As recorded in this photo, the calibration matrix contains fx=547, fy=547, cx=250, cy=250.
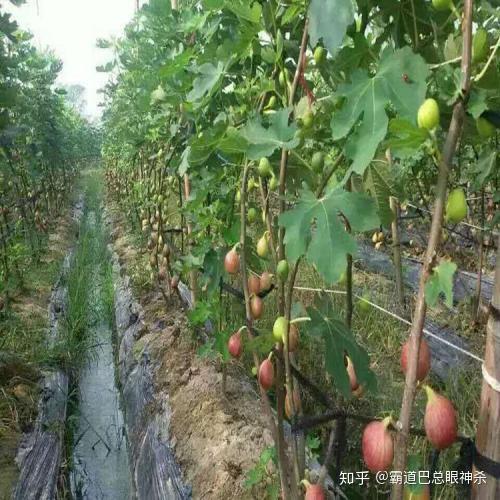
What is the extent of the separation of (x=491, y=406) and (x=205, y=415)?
5.63ft

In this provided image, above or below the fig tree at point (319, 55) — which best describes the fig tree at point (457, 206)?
below

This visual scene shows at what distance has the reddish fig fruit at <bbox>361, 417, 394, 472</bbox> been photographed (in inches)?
33.5

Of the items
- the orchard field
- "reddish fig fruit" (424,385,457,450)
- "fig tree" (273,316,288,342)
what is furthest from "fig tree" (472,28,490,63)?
"fig tree" (273,316,288,342)

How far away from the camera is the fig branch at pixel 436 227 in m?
0.73

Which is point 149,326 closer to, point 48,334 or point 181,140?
point 48,334

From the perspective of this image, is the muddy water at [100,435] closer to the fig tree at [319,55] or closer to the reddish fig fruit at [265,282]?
the reddish fig fruit at [265,282]

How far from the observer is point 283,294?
1.30m

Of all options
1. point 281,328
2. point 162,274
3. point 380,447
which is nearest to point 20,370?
point 162,274

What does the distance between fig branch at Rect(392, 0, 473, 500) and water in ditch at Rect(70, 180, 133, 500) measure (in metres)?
2.65

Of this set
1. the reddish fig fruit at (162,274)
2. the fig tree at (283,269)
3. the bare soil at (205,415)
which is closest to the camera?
the fig tree at (283,269)

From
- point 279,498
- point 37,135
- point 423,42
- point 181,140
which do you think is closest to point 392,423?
point 423,42

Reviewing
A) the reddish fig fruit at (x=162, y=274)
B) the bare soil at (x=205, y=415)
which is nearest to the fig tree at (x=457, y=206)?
the bare soil at (x=205, y=415)

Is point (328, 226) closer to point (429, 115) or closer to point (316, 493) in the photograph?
point (429, 115)

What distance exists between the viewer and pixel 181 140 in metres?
2.75
